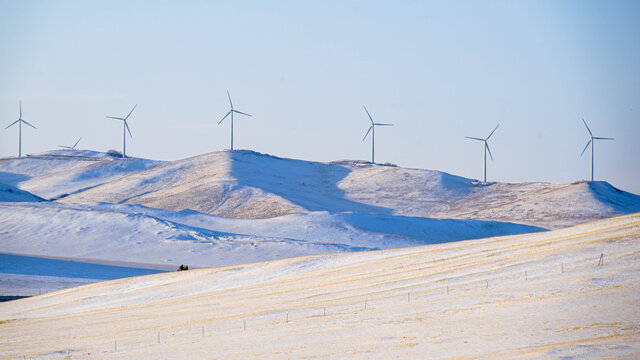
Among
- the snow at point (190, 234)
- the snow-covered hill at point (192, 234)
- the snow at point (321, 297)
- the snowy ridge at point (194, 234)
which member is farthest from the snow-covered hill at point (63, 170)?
the snow at point (321, 297)

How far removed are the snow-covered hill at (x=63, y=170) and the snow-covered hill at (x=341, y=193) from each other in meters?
10.3

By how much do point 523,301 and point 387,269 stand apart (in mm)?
9295

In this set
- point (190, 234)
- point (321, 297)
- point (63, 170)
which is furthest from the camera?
point (63, 170)

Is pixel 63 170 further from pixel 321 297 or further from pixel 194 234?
pixel 321 297

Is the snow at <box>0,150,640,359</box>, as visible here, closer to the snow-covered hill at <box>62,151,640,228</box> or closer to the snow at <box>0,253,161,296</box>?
the snow at <box>0,253,161,296</box>

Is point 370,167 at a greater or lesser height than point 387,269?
greater

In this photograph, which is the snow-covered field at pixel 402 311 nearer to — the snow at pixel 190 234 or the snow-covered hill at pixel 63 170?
the snow at pixel 190 234

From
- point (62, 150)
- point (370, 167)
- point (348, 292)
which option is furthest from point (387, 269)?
point (62, 150)

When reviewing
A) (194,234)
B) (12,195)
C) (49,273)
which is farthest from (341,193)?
(49,273)

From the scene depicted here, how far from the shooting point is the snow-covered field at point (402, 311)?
44.0 feet

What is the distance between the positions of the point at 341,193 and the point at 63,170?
6993cm

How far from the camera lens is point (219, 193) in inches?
4951

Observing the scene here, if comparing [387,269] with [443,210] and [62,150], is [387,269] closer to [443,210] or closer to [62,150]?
[443,210]

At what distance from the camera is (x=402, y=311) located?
665 inches
